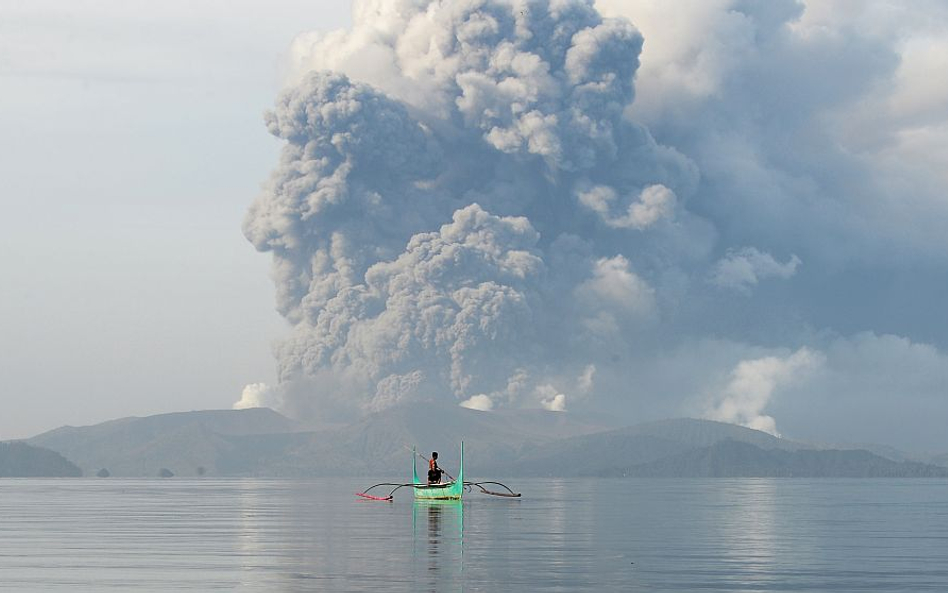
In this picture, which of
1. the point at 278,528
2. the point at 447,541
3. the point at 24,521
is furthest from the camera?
the point at 24,521

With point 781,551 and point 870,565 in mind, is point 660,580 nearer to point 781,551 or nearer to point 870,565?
point 870,565

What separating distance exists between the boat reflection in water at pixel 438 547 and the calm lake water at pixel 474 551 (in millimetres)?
74

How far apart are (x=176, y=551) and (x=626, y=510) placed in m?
50.7

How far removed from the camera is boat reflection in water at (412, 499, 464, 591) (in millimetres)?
45147

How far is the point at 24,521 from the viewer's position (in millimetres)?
87188

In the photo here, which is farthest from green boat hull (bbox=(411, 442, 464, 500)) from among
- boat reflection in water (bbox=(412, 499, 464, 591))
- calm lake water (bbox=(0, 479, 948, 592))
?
calm lake water (bbox=(0, 479, 948, 592))

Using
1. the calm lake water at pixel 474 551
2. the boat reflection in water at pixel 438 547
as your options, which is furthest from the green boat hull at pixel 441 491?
the calm lake water at pixel 474 551

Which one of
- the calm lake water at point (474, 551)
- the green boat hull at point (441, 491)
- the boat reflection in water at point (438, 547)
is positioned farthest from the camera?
the green boat hull at point (441, 491)

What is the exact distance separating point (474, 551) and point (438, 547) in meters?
2.68

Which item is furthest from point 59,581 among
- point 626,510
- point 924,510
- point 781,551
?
point 924,510

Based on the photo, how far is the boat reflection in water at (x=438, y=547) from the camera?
45.1m

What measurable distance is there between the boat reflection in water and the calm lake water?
74mm

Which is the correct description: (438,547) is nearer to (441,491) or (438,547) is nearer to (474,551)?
(474,551)

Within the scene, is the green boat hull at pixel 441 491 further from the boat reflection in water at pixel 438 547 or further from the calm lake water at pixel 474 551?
the calm lake water at pixel 474 551
